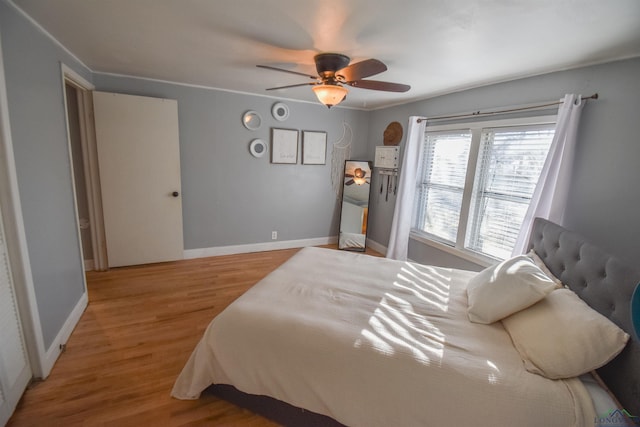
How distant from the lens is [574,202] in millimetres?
2047

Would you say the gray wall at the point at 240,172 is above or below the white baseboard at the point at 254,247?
above

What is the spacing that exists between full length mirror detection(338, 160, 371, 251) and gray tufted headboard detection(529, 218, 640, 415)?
2451 mm

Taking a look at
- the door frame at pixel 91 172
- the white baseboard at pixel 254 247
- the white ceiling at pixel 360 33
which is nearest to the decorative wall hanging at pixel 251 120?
the white ceiling at pixel 360 33

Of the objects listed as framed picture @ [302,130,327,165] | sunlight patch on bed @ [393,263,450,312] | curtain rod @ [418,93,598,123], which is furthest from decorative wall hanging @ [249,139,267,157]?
sunlight patch on bed @ [393,263,450,312]

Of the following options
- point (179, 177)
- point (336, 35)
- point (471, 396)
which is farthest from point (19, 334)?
point (336, 35)

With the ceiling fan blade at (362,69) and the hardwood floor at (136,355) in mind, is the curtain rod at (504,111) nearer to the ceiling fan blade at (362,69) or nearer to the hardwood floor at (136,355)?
the ceiling fan blade at (362,69)

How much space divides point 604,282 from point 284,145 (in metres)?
3.46

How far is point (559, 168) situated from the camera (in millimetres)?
2051

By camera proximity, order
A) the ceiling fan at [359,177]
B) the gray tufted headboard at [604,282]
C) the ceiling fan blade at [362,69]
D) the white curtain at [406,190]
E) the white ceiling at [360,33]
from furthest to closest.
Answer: the ceiling fan at [359,177], the white curtain at [406,190], the ceiling fan blade at [362,69], the white ceiling at [360,33], the gray tufted headboard at [604,282]

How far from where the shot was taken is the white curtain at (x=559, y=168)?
1.98 meters

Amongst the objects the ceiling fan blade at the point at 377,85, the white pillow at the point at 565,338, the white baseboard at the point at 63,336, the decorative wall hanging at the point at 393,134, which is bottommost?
the white baseboard at the point at 63,336

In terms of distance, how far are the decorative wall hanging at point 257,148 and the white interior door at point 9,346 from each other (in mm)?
2581

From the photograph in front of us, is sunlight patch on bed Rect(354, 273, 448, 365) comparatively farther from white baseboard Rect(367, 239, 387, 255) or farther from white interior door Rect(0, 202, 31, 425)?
white baseboard Rect(367, 239, 387, 255)

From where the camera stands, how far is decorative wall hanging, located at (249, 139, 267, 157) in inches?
146
